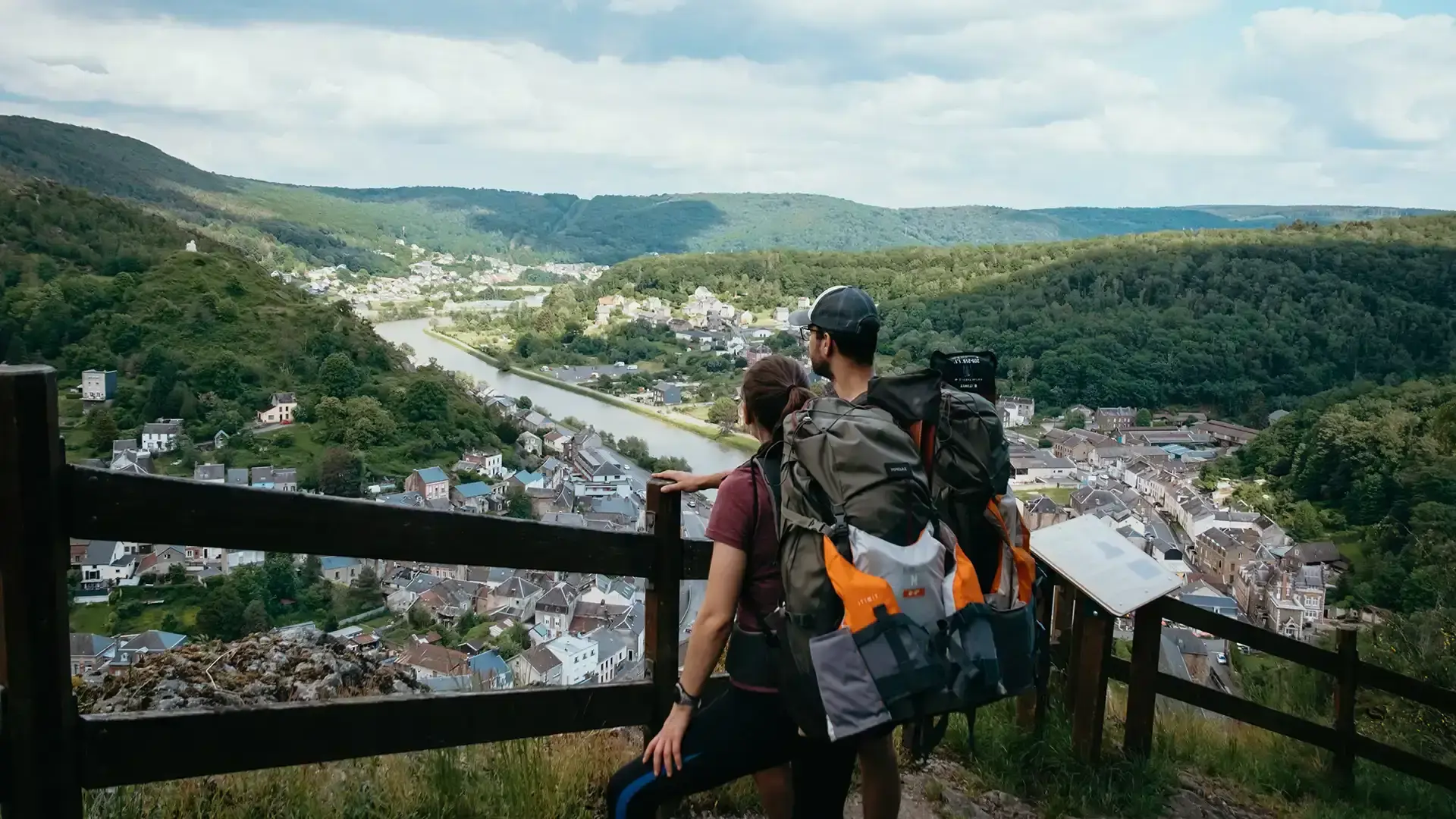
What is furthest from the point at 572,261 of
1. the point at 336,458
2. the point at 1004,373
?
the point at 336,458

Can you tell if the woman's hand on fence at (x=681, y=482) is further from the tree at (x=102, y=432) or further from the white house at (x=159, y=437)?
the white house at (x=159, y=437)

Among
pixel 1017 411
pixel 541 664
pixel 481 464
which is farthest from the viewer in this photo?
pixel 1017 411

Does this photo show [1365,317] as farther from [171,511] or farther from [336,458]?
[171,511]

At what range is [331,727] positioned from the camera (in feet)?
6.47

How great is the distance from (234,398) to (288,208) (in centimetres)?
8369

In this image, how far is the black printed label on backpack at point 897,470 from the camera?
1.79 metres

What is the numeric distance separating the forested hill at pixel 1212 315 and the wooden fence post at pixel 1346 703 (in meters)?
45.8

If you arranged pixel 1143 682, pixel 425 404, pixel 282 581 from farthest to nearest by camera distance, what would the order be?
pixel 425 404 → pixel 282 581 → pixel 1143 682

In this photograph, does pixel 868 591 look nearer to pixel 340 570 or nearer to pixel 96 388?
pixel 340 570

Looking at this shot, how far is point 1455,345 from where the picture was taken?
55.2 m

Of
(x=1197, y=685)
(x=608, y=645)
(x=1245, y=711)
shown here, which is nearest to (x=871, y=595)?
(x=1197, y=685)

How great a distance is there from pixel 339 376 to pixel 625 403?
17.1 meters

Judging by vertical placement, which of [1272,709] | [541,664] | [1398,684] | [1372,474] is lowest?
[1372,474]

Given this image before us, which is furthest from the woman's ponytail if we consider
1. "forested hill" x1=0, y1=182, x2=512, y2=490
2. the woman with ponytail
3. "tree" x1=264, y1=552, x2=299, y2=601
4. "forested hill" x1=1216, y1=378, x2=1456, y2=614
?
"forested hill" x1=0, y1=182, x2=512, y2=490
